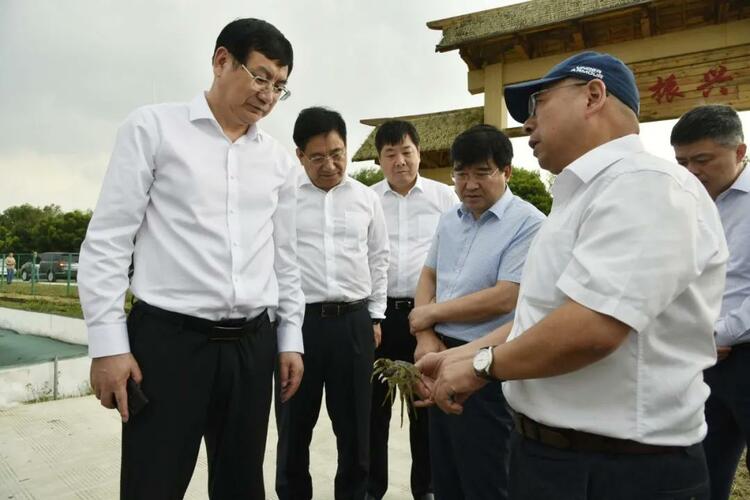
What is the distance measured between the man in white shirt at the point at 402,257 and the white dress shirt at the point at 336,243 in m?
0.22

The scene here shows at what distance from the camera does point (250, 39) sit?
1.68m

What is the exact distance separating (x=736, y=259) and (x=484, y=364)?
1.47 meters

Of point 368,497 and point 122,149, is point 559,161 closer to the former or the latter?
point 122,149

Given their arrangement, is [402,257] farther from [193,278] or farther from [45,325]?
[45,325]

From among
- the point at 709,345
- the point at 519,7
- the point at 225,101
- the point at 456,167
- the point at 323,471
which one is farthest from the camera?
the point at 519,7

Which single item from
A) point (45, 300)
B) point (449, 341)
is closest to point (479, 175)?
point (449, 341)

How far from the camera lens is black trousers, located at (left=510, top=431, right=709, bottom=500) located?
1.04 m

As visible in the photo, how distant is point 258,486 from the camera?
5.71ft

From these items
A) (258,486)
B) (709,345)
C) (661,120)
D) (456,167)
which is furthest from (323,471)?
(661,120)

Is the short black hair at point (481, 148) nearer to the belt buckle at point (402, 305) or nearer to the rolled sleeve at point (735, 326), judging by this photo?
the rolled sleeve at point (735, 326)

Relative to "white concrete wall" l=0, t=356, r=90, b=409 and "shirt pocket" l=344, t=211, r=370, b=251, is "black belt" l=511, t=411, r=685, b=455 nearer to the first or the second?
"shirt pocket" l=344, t=211, r=370, b=251

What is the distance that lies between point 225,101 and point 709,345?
1.54 meters

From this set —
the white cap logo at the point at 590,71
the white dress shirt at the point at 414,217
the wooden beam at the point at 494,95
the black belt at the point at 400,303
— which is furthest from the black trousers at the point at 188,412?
the wooden beam at the point at 494,95

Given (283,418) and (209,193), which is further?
(283,418)
